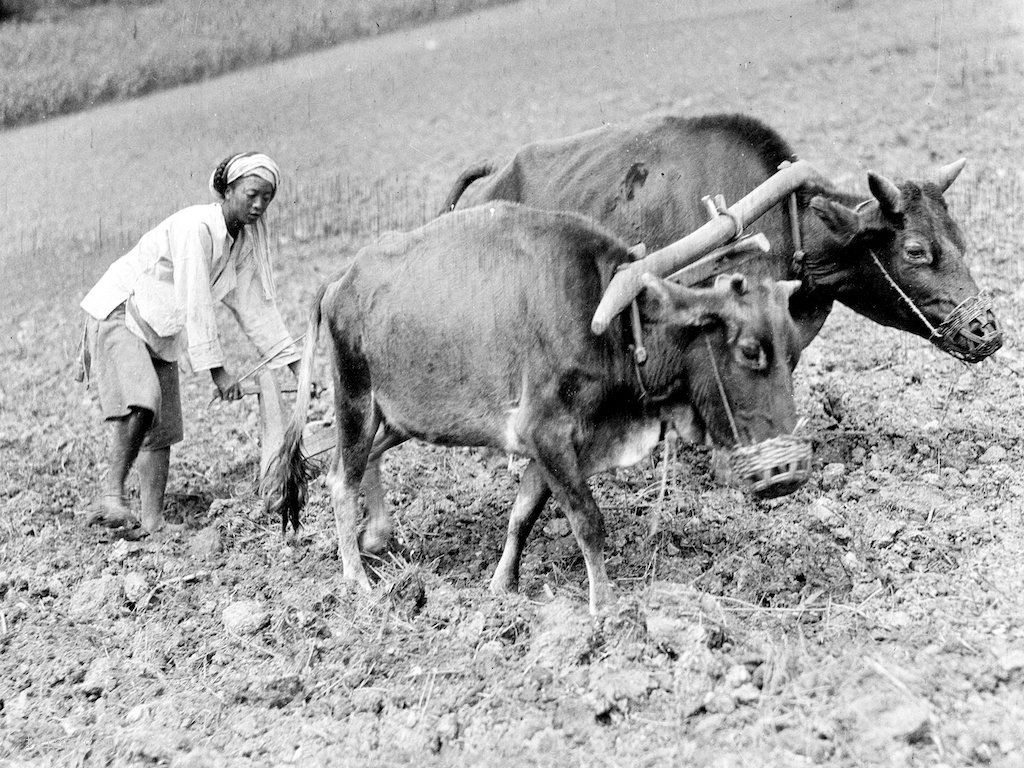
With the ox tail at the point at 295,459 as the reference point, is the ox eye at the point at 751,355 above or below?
above

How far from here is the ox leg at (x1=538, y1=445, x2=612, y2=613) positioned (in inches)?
190

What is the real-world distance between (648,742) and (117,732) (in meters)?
1.87

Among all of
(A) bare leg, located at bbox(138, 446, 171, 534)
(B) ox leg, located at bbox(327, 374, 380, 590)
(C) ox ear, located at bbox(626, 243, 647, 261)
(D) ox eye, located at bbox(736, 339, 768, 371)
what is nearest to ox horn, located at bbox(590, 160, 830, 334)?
(C) ox ear, located at bbox(626, 243, 647, 261)

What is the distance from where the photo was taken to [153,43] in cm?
1358

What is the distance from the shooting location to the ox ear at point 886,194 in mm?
5829

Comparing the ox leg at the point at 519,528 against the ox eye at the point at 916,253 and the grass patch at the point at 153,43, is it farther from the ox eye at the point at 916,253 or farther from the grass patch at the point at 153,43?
the grass patch at the point at 153,43

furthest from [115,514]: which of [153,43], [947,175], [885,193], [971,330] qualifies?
[153,43]

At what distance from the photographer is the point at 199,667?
4.88 m

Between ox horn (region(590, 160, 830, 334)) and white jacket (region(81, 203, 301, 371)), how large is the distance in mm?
2101

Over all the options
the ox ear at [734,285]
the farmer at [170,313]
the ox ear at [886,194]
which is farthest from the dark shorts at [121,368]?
the ox ear at [886,194]

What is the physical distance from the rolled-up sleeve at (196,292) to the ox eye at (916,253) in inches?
132

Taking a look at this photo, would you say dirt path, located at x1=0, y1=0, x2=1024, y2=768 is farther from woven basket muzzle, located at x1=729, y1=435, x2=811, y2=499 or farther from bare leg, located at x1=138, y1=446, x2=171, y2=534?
woven basket muzzle, located at x1=729, y1=435, x2=811, y2=499

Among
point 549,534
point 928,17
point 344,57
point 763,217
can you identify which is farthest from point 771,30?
point 549,534

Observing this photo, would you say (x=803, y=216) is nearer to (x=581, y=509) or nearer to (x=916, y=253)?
(x=916, y=253)
